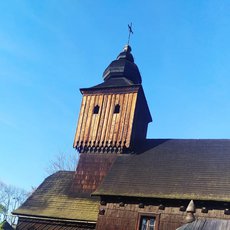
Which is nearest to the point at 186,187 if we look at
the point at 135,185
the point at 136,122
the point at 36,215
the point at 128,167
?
the point at 135,185

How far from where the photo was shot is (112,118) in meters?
22.5

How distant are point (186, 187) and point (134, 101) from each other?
26.7ft

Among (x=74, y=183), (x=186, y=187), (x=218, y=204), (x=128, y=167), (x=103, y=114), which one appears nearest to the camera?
(x=218, y=204)

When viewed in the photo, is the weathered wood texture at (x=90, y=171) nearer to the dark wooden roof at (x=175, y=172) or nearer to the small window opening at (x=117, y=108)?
the dark wooden roof at (x=175, y=172)

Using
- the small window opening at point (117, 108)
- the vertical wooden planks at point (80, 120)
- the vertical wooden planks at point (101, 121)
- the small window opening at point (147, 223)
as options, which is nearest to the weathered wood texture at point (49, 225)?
the small window opening at point (147, 223)

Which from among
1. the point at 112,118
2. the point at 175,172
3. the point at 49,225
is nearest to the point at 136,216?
the point at 175,172

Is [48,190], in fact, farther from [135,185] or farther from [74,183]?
[135,185]

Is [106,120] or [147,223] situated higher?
[106,120]

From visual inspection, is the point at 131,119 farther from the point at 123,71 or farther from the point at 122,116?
the point at 123,71

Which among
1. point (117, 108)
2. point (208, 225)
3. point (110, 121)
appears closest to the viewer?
point (208, 225)

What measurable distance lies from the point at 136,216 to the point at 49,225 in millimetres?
5876

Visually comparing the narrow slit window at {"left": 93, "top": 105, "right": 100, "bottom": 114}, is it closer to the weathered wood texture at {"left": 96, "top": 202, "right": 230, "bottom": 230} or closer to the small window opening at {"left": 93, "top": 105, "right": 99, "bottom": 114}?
the small window opening at {"left": 93, "top": 105, "right": 99, "bottom": 114}

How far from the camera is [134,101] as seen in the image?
22.4 m

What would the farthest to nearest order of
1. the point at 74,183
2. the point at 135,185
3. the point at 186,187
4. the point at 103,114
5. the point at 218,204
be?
the point at 103,114 → the point at 74,183 → the point at 135,185 → the point at 186,187 → the point at 218,204
